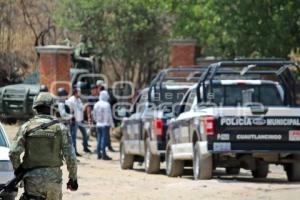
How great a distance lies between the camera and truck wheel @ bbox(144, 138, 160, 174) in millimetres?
20453

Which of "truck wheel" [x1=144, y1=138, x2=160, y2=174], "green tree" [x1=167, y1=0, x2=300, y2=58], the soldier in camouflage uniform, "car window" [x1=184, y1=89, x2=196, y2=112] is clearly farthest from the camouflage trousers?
"green tree" [x1=167, y1=0, x2=300, y2=58]

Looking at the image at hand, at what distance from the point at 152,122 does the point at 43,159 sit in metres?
10.4

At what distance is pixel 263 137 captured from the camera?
16.7 meters

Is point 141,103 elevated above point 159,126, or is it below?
above

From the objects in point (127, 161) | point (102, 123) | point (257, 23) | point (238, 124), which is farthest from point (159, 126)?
point (257, 23)

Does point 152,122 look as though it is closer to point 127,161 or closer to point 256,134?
point 127,161

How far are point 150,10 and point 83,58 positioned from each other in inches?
152

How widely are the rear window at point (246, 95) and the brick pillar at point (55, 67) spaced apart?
1251 centimetres

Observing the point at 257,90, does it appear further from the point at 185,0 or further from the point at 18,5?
the point at 18,5

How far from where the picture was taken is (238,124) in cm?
1655

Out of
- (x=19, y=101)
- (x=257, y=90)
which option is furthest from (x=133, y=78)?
(x=257, y=90)

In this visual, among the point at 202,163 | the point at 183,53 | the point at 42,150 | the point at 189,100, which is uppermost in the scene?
the point at 183,53

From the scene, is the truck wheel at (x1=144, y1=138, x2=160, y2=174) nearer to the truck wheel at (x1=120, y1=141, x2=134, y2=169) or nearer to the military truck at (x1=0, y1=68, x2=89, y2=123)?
the truck wheel at (x1=120, y1=141, x2=134, y2=169)

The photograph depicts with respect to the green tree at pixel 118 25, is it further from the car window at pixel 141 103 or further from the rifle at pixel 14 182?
the rifle at pixel 14 182
